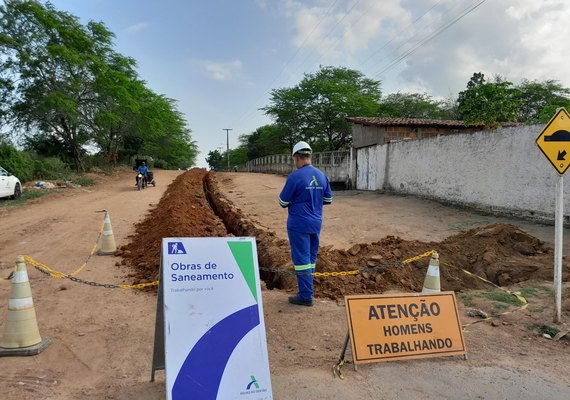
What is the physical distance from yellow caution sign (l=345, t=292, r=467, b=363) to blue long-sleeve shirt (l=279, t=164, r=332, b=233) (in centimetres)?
146

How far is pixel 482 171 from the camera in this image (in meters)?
13.0

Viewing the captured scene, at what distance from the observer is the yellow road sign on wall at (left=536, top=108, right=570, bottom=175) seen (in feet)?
16.4

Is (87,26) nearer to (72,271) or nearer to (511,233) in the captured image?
(72,271)

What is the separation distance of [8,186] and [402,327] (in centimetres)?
1803

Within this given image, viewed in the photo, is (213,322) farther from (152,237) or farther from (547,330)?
(152,237)

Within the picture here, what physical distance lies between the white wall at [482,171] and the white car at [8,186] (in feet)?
51.6

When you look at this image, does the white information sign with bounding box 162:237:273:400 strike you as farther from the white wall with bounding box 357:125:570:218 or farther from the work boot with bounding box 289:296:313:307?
the white wall with bounding box 357:125:570:218

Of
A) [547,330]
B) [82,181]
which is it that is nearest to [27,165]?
[82,181]

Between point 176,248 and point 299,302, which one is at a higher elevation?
point 176,248

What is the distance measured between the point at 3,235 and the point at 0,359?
7.97 meters

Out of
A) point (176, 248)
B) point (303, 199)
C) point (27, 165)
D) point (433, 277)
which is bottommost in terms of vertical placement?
point (433, 277)

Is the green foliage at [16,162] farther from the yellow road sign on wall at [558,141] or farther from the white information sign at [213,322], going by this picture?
the yellow road sign on wall at [558,141]

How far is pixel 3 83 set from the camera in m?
26.5

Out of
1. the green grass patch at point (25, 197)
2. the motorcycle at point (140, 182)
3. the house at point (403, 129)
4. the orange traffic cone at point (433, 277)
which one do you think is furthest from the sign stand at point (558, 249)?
the motorcycle at point (140, 182)
